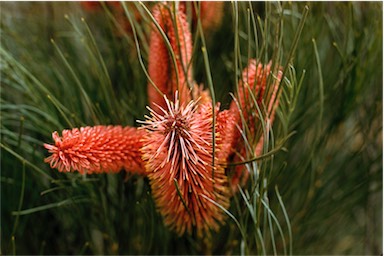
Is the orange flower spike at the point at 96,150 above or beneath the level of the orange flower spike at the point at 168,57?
beneath

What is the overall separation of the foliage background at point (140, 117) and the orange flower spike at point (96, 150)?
0.05 meters

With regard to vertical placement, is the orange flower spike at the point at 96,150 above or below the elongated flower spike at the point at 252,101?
below

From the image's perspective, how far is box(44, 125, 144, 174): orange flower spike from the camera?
0.80 feet

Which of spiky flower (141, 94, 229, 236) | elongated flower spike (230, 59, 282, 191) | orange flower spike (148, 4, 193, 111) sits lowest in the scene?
spiky flower (141, 94, 229, 236)

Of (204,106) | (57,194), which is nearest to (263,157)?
(204,106)

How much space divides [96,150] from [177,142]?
1.4 inches

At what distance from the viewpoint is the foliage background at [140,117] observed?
0.34m

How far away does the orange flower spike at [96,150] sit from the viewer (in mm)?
245

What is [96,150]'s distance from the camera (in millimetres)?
249

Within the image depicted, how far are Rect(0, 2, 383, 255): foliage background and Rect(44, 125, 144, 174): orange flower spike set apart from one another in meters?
0.05

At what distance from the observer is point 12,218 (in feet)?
1.18

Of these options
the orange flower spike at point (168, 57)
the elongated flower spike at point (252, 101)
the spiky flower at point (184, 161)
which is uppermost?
the orange flower spike at point (168, 57)

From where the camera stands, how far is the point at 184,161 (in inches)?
9.7

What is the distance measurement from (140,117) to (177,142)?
0.30 ft
